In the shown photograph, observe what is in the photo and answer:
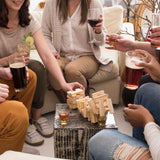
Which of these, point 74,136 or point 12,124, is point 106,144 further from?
point 12,124

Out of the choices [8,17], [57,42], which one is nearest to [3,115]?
[8,17]

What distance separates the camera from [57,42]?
7.63ft

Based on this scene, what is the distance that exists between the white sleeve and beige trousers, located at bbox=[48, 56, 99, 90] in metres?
1.16

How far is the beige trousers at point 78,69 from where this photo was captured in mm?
2135

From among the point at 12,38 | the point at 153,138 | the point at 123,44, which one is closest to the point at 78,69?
the point at 123,44

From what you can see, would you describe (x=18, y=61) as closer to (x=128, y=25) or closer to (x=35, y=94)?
(x=35, y=94)

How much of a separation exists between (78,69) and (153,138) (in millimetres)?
1261

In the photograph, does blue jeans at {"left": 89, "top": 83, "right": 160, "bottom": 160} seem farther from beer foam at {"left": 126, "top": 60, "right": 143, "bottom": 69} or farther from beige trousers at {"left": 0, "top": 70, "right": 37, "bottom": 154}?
beige trousers at {"left": 0, "top": 70, "right": 37, "bottom": 154}

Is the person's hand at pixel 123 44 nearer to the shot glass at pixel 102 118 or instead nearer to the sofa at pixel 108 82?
the sofa at pixel 108 82

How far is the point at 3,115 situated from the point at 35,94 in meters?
0.66

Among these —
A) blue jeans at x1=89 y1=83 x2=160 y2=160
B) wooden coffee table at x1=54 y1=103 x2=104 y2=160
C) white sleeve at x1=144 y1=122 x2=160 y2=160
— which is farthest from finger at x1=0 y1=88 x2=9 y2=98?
white sleeve at x1=144 y1=122 x2=160 y2=160

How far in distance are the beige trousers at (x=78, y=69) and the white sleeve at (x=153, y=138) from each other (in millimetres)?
1162

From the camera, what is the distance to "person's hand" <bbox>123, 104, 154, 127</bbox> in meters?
1.10

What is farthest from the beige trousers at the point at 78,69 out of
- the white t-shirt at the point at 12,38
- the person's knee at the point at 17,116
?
the person's knee at the point at 17,116
